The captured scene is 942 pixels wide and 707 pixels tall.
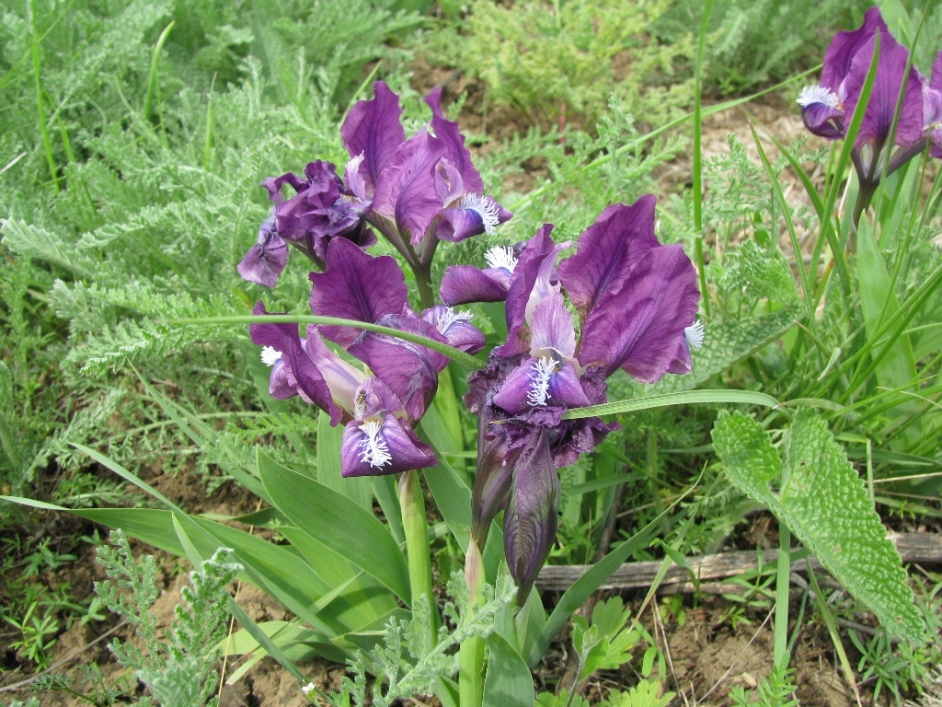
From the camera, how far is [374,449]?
3.77 ft

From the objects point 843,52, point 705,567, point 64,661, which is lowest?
point 64,661

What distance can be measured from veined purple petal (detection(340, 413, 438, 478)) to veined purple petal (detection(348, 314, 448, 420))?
5 cm

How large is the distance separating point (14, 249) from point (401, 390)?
3.94 ft

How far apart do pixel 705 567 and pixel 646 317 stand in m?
0.80

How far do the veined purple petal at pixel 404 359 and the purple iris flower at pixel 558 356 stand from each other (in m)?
0.08

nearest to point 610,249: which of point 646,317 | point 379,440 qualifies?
point 646,317

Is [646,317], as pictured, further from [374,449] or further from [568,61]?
[568,61]

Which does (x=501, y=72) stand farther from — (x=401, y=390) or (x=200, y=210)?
(x=401, y=390)

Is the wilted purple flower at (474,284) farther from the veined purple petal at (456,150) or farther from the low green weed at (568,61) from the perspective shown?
the low green weed at (568,61)

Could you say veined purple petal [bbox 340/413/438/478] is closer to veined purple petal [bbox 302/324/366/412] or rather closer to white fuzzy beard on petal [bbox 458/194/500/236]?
veined purple petal [bbox 302/324/366/412]

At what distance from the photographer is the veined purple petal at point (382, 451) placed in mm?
1149

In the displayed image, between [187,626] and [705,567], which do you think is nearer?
[187,626]

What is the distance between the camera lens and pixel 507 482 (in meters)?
1.15

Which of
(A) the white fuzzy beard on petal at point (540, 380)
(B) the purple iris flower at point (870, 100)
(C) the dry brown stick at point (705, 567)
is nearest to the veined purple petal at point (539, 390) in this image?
(A) the white fuzzy beard on petal at point (540, 380)
